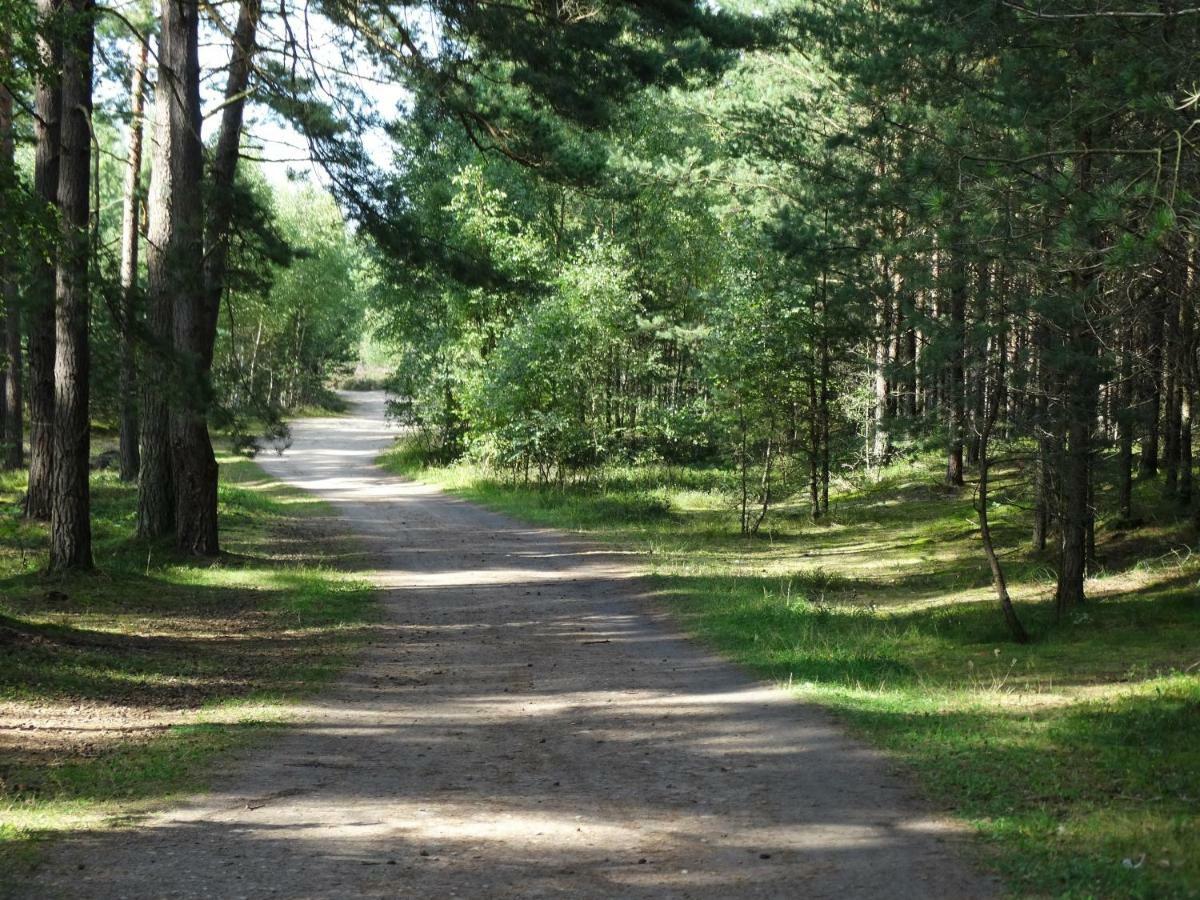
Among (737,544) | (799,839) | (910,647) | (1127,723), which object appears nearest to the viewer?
(799,839)

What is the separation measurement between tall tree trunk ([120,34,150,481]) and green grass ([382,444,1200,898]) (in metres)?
5.94

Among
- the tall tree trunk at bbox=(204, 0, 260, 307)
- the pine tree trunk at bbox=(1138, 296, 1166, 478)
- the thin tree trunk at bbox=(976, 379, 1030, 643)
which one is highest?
the tall tree trunk at bbox=(204, 0, 260, 307)

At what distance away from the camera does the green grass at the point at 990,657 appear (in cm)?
521

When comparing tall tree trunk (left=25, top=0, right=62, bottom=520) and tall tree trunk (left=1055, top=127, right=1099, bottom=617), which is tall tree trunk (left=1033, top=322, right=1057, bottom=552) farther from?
tall tree trunk (left=25, top=0, right=62, bottom=520)

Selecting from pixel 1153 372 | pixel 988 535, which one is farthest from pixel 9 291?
pixel 1153 372

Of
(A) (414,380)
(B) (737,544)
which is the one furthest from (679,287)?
(B) (737,544)

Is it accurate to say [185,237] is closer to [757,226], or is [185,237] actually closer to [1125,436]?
[1125,436]

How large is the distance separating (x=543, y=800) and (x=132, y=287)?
604cm

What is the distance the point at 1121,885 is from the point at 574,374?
20986 mm

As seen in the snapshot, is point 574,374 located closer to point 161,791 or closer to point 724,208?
point 724,208

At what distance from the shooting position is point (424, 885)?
15.4ft

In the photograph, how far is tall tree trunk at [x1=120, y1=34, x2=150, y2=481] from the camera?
30.3ft

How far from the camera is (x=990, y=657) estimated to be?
10.2 m

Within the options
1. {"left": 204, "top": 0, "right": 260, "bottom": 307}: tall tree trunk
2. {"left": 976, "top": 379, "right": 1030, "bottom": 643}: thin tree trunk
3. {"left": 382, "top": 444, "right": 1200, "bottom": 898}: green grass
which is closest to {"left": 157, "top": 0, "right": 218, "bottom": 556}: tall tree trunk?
{"left": 204, "top": 0, "right": 260, "bottom": 307}: tall tree trunk
